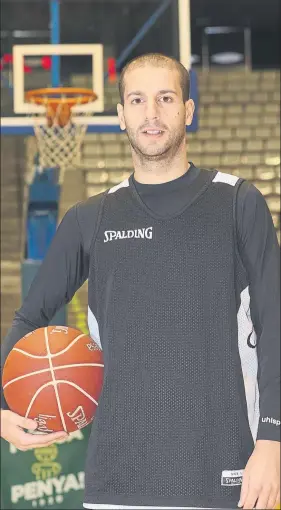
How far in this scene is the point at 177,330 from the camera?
2.77 metres

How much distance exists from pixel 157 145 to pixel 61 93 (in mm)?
4859

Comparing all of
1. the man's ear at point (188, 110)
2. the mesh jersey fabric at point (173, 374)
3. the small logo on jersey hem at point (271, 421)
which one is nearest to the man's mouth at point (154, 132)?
the man's ear at point (188, 110)

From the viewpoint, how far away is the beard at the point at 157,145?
9.33 ft

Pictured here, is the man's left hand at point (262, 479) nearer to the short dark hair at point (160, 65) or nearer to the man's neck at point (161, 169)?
the man's neck at point (161, 169)

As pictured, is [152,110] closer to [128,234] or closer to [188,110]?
[188,110]

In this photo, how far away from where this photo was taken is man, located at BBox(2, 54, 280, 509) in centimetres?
273

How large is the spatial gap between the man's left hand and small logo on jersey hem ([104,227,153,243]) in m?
0.68

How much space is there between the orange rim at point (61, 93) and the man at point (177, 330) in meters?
4.63

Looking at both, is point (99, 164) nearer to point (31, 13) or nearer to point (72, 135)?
point (31, 13)

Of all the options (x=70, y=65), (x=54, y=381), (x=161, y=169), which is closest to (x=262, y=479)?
(x=54, y=381)

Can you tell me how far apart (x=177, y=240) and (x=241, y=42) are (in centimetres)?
1443

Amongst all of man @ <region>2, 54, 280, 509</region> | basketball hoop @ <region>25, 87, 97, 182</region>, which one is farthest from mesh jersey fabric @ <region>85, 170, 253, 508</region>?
basketball hoop @ <region>25, 87, 97, 182</region>

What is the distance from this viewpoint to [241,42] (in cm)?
1672

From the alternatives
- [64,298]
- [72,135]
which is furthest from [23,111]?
[64,298]
